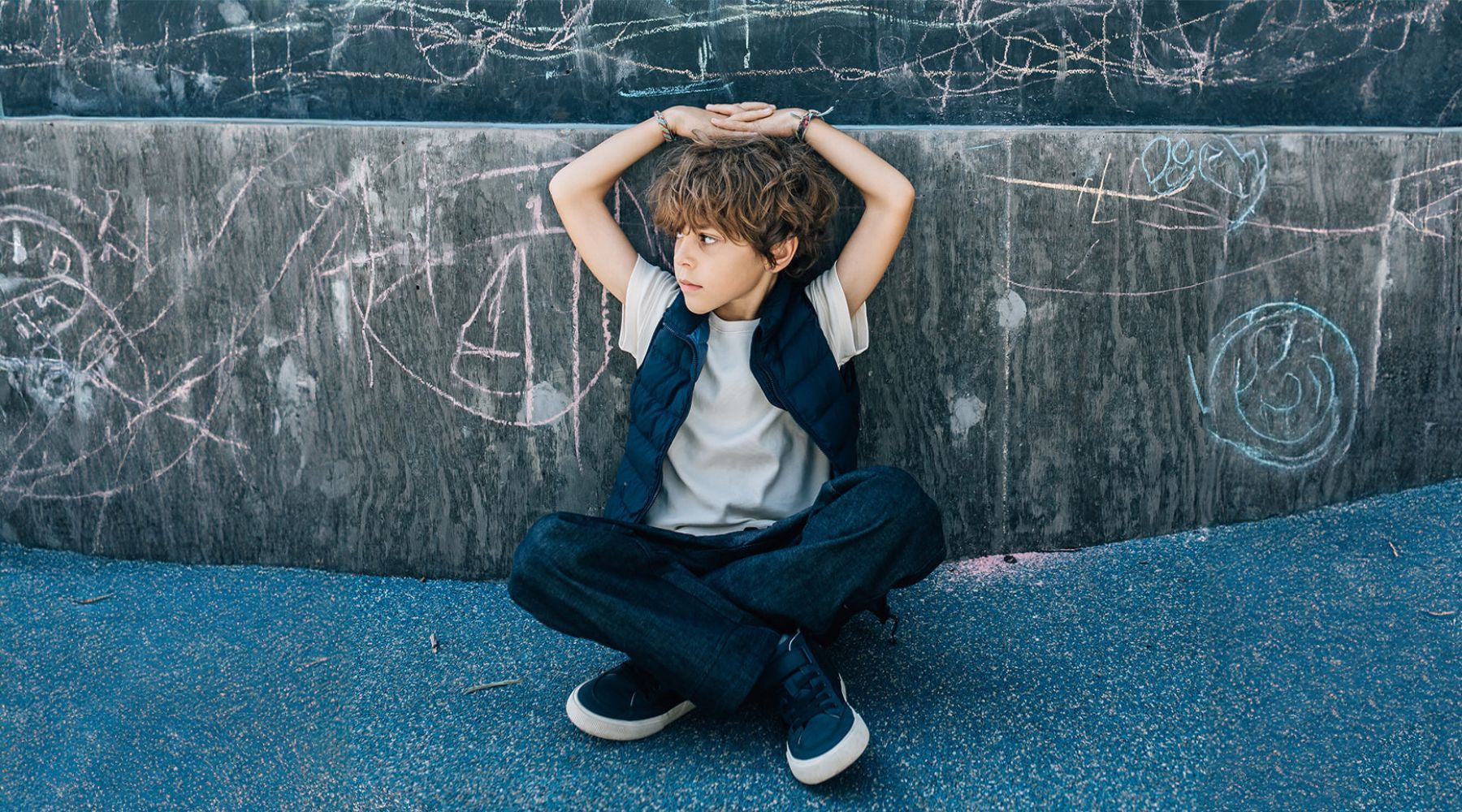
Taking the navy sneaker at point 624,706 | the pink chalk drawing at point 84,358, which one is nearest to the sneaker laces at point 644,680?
the navy sneaker at point 624,706

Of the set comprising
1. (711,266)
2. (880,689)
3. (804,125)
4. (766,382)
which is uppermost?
(804,125)

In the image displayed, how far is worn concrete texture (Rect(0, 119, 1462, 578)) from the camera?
9.52 feet

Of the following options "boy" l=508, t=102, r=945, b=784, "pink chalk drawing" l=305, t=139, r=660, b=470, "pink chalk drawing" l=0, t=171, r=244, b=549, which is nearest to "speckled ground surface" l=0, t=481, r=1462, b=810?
"boy" l=508, t=102, r=945, b=784

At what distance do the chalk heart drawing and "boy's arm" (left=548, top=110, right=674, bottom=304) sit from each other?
4.45 feet

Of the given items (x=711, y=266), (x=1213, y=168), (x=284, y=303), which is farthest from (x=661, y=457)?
(x=1213, y=168)

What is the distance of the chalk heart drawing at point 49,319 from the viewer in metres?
3.05

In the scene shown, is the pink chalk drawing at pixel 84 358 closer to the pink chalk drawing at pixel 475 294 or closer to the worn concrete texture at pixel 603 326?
the worn concrete texture at pixel 603 326

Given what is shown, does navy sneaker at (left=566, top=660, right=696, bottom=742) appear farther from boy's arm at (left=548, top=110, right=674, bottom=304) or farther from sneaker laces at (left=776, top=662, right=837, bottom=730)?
boy's arm at (left=548, top=110, right=674, bottom=304)

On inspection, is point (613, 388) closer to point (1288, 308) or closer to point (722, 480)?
point (722, 480)

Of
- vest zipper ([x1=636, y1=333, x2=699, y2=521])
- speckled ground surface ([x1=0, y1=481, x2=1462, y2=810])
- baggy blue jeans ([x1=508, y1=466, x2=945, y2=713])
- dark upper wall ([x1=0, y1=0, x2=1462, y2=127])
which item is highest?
dark upper wall ([x1=0, y1=0, x2=1462, y2=127])

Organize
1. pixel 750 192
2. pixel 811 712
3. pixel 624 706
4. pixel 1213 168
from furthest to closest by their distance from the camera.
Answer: pixel 1213 168 → pixel 750 192 → pixel 624 706 → pixel 811 712

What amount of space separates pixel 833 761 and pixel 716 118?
1506 millimetres

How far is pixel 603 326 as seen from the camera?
2936 mm

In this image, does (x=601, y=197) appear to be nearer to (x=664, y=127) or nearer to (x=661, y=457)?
(x=664, y=127)
